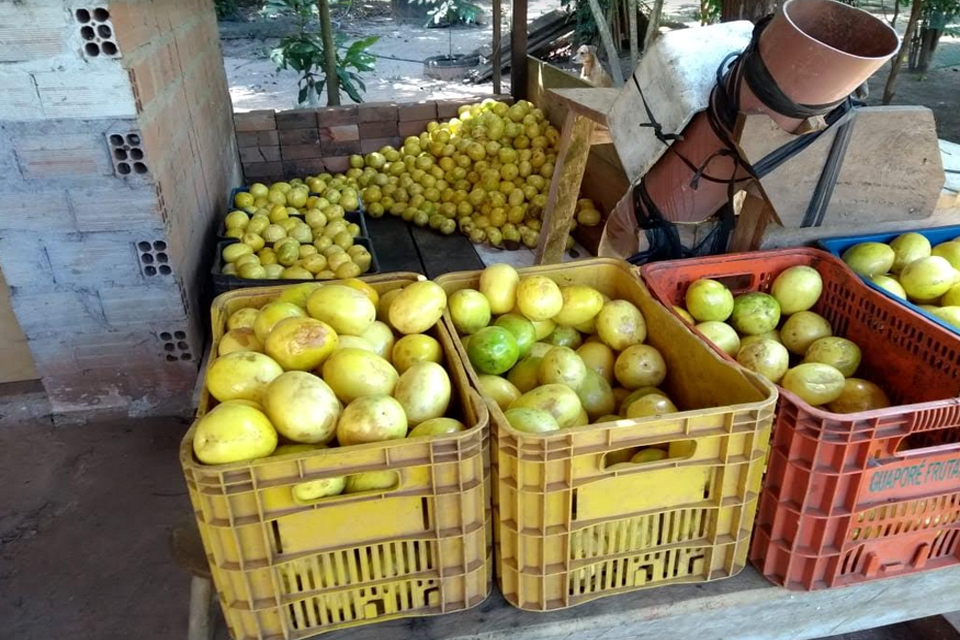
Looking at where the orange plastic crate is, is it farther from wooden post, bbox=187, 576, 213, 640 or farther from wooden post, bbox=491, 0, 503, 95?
wooden post, bbox=491, 0, 503, 95

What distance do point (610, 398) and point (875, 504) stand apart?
59cm

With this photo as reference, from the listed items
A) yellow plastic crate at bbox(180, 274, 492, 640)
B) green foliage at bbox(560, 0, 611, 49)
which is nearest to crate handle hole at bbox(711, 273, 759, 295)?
yellow plastic crate at bbox(180, 274, 492, 640)

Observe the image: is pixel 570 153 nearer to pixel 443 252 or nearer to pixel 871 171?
pixel 871 171

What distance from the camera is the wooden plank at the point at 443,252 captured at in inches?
179

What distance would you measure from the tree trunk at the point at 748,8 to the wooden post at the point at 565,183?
3.08 feet

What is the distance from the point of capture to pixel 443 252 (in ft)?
15.6

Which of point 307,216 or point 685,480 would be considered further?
point 307,216

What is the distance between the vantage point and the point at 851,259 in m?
2.10

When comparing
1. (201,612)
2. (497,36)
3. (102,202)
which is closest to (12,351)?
(102,202)

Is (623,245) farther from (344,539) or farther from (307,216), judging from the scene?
(307,216)

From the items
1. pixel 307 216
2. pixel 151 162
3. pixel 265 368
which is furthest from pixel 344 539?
pixel 307 216

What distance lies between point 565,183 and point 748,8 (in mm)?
1192

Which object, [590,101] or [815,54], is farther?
[590,101]

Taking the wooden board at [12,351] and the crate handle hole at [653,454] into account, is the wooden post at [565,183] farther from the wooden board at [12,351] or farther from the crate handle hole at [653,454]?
the wooden board at [12,351]
